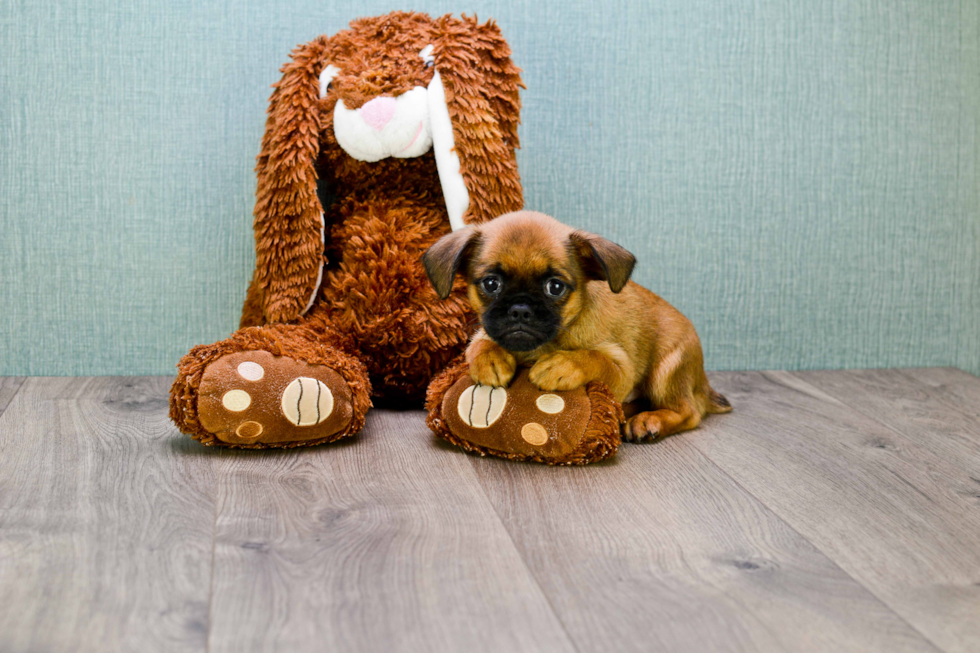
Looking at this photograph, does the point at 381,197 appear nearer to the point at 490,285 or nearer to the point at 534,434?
the point at 490,285

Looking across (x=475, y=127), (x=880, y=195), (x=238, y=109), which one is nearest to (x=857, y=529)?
(x=475, y=127)

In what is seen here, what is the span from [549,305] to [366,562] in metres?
0.60

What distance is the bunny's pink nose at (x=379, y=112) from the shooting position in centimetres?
183

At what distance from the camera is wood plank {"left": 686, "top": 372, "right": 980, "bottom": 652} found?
115 cm

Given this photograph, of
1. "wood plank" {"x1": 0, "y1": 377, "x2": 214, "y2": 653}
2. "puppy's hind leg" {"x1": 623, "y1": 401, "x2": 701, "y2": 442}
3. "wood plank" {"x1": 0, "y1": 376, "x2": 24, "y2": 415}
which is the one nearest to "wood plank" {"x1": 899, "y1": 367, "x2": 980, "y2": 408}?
"puppy's hind leg" {"x1": 623, "y1": 401, "x2": 701, "y2": 442}

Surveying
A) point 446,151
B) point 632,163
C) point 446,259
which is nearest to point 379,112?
point 446,151

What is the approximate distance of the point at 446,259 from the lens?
1.60 meters

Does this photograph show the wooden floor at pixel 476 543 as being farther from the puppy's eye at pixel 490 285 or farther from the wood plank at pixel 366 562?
the puppy's eye at pixel 490 285

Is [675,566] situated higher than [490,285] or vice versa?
[490,285]

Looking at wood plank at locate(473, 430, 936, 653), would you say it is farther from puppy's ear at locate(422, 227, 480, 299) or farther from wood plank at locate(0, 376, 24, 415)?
wood plank at locate(0, 376, 24, 415)

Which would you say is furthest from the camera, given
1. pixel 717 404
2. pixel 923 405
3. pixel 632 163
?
pixel 632 163

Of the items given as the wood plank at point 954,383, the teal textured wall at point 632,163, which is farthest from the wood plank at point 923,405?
the teal textured wall at point 632,163

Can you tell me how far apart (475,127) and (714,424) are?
0.84 meters

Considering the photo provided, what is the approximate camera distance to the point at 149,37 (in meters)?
2.13
